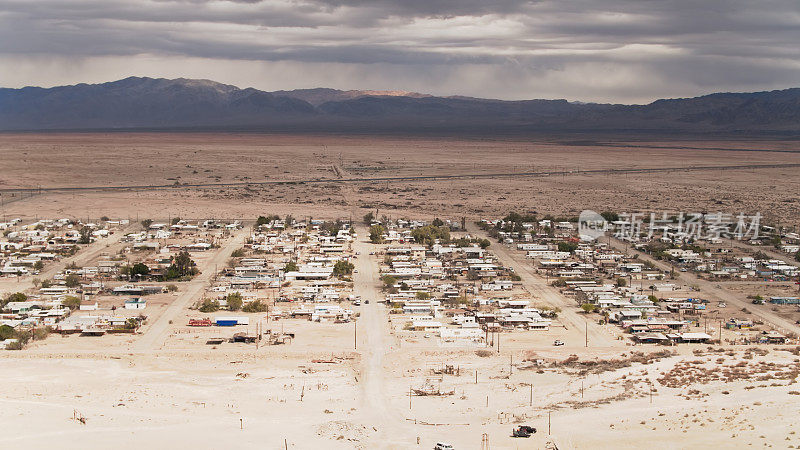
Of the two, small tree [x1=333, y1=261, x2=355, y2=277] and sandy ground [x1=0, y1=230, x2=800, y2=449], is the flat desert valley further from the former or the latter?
small tree [x1=333, y1=261, x2=355, y2=277]

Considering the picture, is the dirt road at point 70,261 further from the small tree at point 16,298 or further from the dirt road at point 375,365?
the dirt road at point 375,365

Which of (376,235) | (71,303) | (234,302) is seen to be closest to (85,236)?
(376,235)

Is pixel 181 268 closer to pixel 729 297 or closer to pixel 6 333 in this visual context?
pixel 6 333

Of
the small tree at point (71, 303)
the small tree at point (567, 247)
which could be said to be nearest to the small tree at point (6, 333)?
the small tree at point (71, 303)

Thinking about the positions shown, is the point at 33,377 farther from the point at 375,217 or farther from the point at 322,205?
the point at 322,205

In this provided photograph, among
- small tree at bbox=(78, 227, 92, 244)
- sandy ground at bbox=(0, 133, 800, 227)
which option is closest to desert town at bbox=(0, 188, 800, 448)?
small tree at bbox=(78, 227, 92, 244)

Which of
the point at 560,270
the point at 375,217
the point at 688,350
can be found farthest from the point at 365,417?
the point at 375,217
